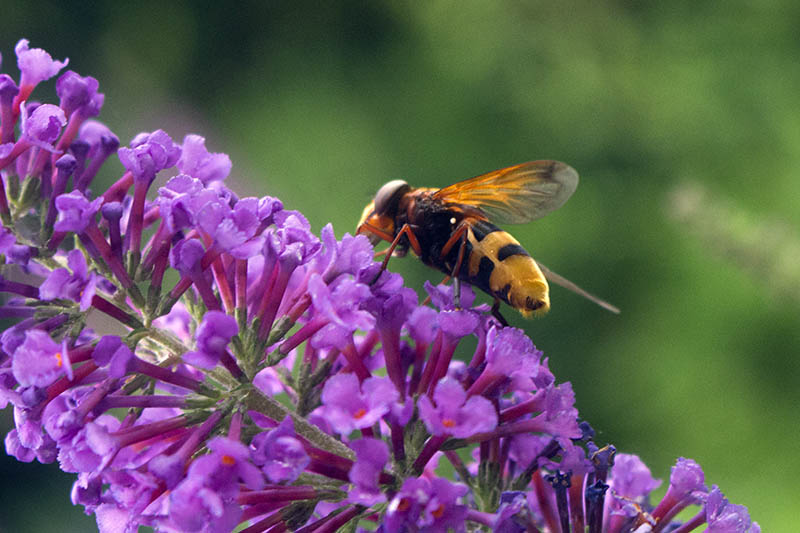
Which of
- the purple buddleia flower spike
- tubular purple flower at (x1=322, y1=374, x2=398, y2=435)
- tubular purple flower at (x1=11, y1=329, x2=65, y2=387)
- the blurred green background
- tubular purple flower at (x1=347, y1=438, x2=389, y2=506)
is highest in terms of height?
the blurred green background

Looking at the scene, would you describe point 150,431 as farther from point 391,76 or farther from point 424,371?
point 391,76

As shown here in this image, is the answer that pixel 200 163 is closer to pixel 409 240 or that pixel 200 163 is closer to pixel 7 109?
pixel 7 109

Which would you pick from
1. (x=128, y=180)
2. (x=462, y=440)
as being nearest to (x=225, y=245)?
(x=128, y=180)

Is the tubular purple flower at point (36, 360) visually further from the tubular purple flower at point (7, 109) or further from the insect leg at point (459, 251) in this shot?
the insect leg at point (459, 251)

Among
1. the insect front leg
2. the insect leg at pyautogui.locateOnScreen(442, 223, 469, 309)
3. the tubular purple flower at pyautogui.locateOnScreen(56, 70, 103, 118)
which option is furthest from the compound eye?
the tubular purple flower at pyautogui.locateOnScreen(56, 70, 103, 118)

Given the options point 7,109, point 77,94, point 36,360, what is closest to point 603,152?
point 77,94

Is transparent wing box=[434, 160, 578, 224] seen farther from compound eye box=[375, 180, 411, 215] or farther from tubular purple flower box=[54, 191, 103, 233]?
tubular purple flower box=[54, 191, 103, 233]

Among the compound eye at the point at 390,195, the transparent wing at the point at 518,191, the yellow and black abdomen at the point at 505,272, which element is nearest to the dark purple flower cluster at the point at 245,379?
the yellow and black abdomen at the point at 505,272
